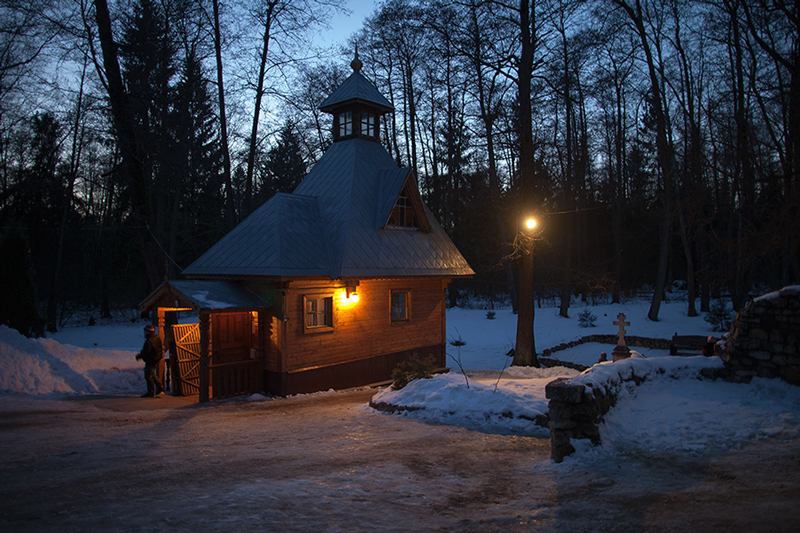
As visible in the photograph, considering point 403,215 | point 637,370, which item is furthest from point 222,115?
point 637,370

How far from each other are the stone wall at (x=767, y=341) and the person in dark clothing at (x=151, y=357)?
481 inches

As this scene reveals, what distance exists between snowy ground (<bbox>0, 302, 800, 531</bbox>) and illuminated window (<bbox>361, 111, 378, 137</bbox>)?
1021cm

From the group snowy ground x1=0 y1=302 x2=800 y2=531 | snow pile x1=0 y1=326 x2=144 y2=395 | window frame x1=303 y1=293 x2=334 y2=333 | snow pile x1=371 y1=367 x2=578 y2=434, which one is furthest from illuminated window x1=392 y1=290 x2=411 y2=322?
snow pile x1=0 y1=326 x2=144 y2=395

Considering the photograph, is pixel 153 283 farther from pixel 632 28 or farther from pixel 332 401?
pixel 632 28

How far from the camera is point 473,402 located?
908 centimetres

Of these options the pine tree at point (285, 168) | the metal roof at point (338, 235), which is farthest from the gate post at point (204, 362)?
the pine tree at point (285, 168)

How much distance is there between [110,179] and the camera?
30.5 m

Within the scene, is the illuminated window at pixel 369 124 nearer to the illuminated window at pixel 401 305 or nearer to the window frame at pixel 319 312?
the illuminated window at pixel 401 305

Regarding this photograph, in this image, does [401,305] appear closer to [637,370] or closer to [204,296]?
[204,296]

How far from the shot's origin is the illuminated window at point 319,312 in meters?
13.4

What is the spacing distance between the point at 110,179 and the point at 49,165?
3.47 m

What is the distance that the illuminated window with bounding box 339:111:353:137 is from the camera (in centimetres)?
1808

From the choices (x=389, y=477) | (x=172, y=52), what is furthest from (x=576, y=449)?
(x=172, y=52)

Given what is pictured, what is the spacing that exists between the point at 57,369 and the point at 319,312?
22.5 ft
